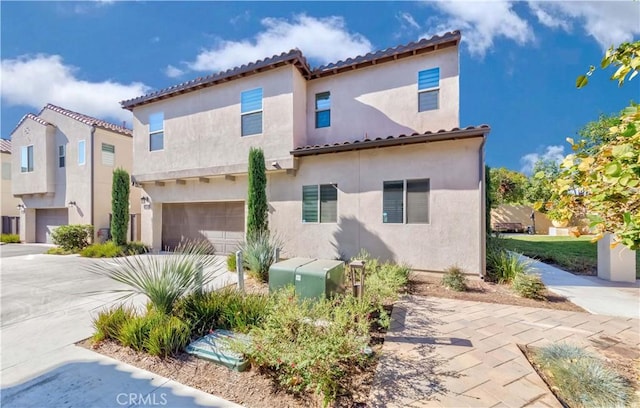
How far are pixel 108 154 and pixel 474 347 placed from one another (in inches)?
794

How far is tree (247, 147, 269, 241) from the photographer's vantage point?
29.6 feet

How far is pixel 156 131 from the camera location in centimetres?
1248

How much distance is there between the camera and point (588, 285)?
23.3 feet

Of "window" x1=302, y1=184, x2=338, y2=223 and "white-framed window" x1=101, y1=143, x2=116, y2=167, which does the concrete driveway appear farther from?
"white-framed window" x1=101, y1=143, x2=116, y2=167

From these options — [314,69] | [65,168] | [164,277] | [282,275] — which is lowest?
[282,275]

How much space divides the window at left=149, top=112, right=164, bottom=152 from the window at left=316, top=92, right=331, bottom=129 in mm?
7559

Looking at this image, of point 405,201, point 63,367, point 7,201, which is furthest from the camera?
point 7,201

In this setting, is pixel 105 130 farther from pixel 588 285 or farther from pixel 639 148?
pixel 588 285

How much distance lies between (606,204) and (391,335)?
3.18 meters

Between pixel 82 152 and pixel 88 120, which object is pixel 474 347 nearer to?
pixel 82 152

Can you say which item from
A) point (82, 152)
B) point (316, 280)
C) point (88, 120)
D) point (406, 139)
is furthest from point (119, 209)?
point (406, 139)

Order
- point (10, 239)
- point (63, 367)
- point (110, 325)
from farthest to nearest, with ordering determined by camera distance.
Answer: point (10, 239)
point (110, 325)
point (63, 367)

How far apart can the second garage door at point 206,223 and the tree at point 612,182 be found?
10689 mm

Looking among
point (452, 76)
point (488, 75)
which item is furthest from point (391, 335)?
point (488, 75)
